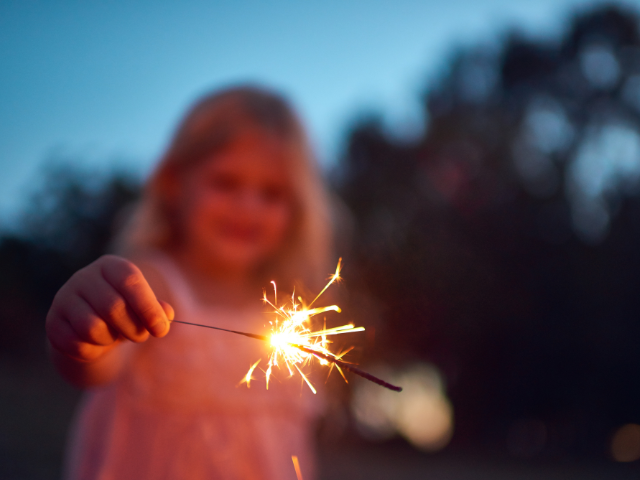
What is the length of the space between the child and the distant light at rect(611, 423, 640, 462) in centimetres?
849

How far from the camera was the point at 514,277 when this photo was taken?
8.07m

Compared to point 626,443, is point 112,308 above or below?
below

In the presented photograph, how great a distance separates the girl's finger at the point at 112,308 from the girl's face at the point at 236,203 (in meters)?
1.11

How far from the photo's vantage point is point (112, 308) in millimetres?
793

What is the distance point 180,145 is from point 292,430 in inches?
58.9

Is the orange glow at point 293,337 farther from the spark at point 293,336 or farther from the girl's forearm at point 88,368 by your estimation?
the girl's forearm at point 88,368

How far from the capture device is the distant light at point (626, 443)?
820 cm

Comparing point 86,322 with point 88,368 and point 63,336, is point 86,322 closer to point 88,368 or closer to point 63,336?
point 63,336

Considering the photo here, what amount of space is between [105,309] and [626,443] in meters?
10.3

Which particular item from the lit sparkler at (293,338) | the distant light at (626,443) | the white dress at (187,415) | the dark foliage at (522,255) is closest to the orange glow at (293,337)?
the lit sparkler at (293,338)

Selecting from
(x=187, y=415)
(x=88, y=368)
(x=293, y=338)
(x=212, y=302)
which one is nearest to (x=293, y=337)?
(x=293, y=338)

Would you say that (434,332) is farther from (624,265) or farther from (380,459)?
(624,265)

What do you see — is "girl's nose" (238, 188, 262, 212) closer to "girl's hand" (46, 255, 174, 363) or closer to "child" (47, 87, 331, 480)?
"child" (47, 87, 331, 480)

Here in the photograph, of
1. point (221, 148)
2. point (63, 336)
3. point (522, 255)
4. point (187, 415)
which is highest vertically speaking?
point (522, 255)
